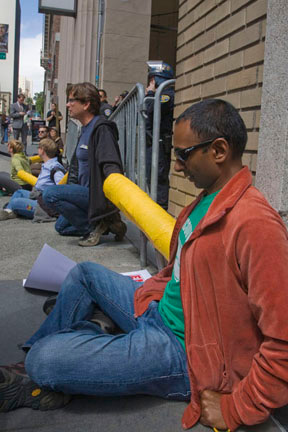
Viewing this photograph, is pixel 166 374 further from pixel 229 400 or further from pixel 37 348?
pixel 37 348

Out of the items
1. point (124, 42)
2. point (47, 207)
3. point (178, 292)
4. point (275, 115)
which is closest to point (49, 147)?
point (47, 207)

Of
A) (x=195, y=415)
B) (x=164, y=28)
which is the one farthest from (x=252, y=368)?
(x=164, y=28)

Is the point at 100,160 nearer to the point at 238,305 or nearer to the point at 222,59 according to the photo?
the point at 222,59

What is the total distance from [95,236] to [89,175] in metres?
0.68

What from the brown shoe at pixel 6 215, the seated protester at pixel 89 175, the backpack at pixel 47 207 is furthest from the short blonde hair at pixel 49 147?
the seated protester at pixel 89 175

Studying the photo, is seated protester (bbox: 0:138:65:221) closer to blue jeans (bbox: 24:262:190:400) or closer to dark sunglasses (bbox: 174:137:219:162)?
blue jeans (bbox: 24:262:190:400)

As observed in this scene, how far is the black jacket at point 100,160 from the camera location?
14.9 ft

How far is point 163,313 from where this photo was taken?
81.9 inches

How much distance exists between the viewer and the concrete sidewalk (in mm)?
4238

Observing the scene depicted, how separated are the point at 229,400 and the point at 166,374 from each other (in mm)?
305

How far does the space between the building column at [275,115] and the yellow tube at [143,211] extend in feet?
2.27

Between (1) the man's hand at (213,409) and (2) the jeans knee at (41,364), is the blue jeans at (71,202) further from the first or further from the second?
(1) the man's hand at (213,409)

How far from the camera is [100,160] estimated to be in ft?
14.9

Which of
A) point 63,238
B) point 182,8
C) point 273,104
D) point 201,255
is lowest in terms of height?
point 63,238
